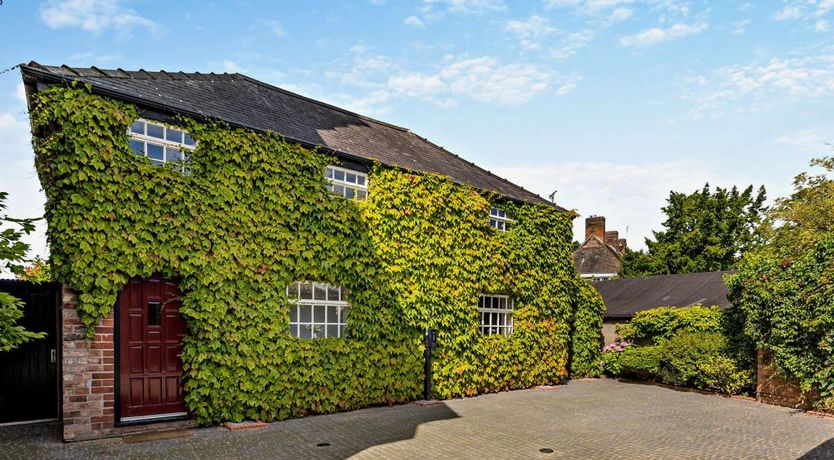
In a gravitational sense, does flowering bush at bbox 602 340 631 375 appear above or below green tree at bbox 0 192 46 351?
below

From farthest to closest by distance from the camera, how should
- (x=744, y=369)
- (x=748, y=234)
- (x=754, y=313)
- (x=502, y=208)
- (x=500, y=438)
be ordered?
(x=748, y=234) → (x=502, y=208) → (x=744, y=369) → (x=754, y=313) → (x=500, y=438)

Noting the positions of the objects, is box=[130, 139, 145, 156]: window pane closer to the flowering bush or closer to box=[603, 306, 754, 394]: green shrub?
box=[603, 306, 754, 394]: green shrub

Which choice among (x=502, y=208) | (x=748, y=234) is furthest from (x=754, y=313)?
(x=748, y=234)

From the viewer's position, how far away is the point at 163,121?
8.65 meters

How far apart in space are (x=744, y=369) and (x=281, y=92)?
→ 1416 cm

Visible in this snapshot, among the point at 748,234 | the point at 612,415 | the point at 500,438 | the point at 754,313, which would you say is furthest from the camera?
the point at 748,234

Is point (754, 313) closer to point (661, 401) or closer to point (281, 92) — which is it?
point (661, 401)

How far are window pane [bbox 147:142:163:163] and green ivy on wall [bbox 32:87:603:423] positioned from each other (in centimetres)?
29

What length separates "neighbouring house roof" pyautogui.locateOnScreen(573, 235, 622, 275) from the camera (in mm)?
36906

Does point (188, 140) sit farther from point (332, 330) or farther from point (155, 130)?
point (332, 330)

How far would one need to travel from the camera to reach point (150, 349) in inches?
330

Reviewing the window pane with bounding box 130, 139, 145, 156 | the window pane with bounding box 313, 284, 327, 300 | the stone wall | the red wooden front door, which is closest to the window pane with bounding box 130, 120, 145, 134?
the window pane with bounding box 130, 139, 145, 156

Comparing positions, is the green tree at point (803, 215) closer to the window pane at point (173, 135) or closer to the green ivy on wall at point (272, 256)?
the green ivy on wall at point (272, 256)

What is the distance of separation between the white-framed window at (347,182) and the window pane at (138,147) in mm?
3393
